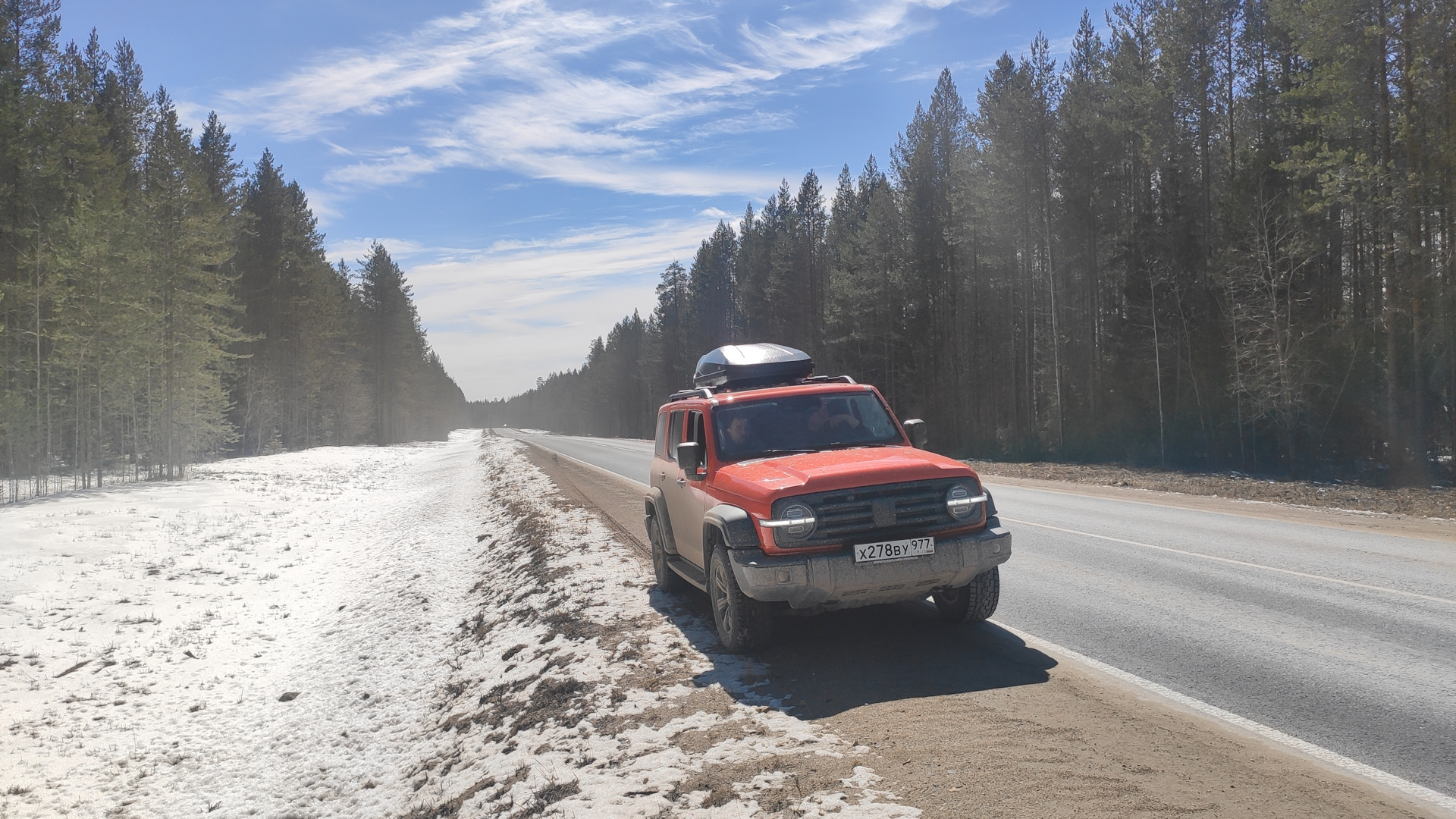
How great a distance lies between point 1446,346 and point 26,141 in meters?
42.2

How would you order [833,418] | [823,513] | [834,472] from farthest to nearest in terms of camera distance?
[833,418] < [834,472] < [823,513]

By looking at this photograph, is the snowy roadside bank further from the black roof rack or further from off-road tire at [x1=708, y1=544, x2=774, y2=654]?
the black roof rack

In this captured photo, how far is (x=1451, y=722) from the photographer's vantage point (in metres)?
4.40

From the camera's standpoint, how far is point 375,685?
9.19 m

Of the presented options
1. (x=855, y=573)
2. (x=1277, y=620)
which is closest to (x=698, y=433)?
(x=855, y=573)

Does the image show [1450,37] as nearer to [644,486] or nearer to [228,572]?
[644,486]

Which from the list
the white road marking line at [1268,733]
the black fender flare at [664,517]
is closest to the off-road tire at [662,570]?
the black fender flare at [664,517]

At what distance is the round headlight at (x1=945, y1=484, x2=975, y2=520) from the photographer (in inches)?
229

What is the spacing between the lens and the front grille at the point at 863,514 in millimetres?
5641

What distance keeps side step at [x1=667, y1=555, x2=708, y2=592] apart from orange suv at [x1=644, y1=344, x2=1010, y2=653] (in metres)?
0.03

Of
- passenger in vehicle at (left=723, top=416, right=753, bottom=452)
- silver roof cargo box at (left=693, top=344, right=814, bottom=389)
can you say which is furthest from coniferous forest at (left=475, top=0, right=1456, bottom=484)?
passenger in vehicle at (left=723, top=416, right=753, bottom=452)

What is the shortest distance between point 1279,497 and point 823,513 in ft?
49.2

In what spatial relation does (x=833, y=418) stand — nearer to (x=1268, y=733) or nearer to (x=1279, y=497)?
(x=1268, y=733)

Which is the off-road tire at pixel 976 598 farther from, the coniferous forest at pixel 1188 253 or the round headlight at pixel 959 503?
the coniferous forest at pixel 1188 253
